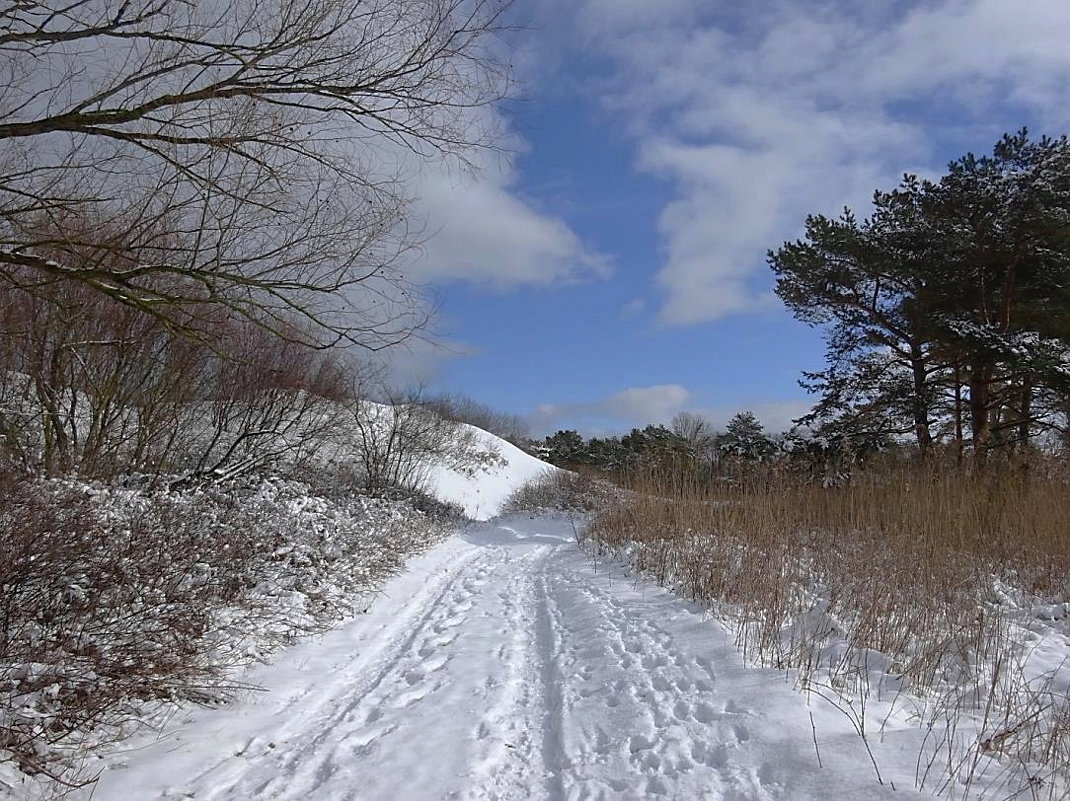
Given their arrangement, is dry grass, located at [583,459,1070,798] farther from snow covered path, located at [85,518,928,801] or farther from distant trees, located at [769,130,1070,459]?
distant trees, located at [769,130,1070,459]

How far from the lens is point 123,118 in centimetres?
322

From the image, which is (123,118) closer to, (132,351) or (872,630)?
(872,630)

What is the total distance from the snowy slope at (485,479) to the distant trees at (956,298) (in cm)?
1474

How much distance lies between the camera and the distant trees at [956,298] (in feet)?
36.5

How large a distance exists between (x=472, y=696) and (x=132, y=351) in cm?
906

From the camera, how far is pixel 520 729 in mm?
3646

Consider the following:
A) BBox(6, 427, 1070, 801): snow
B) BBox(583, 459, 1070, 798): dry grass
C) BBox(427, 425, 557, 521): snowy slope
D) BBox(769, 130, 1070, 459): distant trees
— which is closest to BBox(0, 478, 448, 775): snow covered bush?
BBox(6, 427, 1070, 801): snow

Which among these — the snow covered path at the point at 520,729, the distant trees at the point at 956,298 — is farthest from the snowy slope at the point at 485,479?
the snow covered path at the point at 520,729

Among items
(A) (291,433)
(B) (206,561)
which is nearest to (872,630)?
(B) (206,561)

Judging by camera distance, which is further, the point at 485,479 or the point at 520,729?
the point at 485,479

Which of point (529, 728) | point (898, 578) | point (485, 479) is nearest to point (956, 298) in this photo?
point (898, 578)

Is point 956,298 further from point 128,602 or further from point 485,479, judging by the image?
point 485,479

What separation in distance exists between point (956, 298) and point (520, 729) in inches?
499

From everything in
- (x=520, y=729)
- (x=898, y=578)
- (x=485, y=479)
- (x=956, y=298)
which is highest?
(x=956, y=298)
